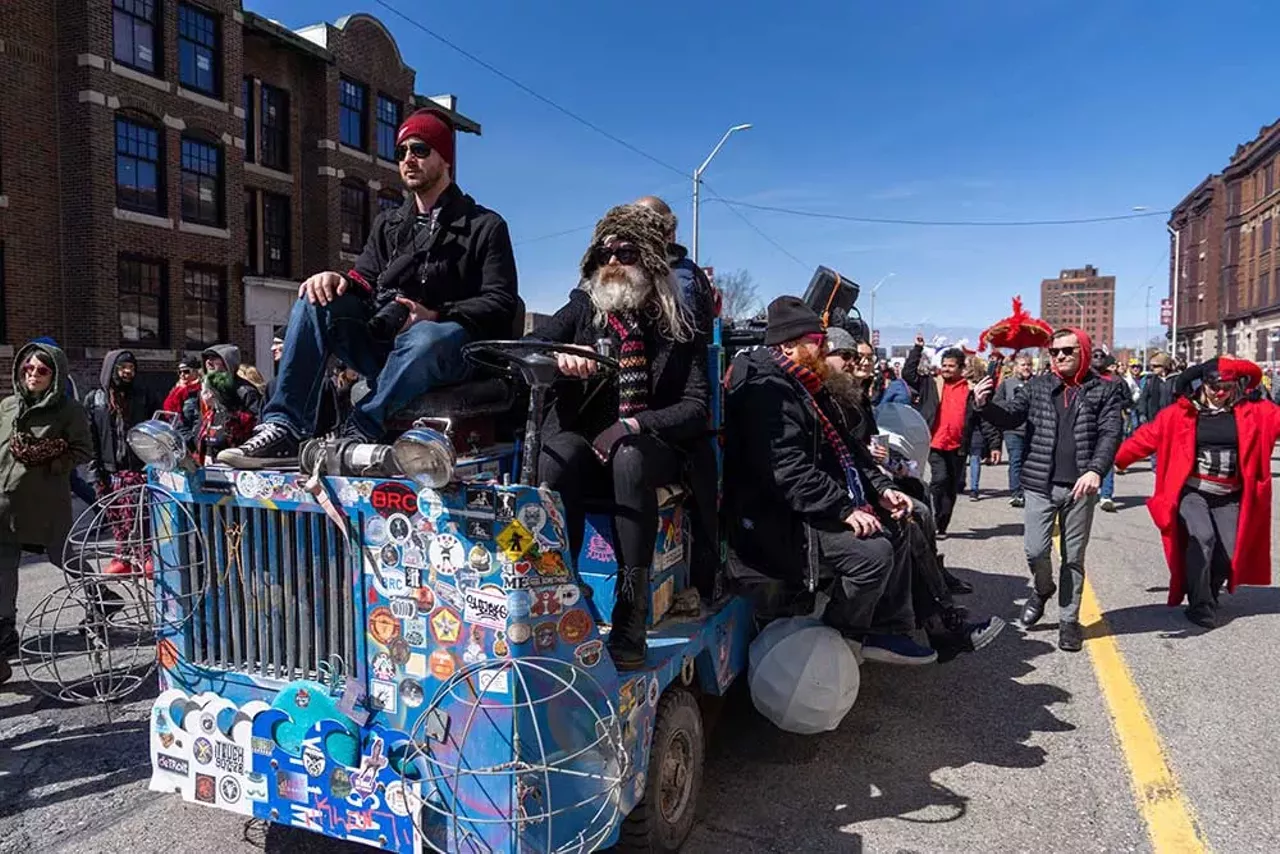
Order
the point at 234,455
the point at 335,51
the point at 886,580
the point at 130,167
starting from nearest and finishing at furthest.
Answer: the point at 234,455, the point at 886,580, the point at 130,167, the point at 335,51

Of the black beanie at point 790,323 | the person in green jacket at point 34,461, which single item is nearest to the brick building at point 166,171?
the person in green jacket at point 34,461

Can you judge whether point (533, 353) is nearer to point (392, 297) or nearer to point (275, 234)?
point (392, 297)

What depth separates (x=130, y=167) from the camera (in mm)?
18781

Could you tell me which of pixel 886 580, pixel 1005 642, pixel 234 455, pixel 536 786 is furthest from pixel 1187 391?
pixel 234 455

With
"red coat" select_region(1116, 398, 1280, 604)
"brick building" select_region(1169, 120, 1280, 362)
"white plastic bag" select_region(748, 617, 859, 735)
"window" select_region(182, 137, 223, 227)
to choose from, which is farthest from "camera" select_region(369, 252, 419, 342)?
"brick building" select_region(1169, 120, 1280, 362)

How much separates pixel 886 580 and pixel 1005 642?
2.64 meters

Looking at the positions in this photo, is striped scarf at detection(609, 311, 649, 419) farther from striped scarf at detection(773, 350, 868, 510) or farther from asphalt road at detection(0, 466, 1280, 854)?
asphalt road at detection(0, 466, 1280, 854)

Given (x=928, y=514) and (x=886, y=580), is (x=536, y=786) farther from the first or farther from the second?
(x=928, y=514)

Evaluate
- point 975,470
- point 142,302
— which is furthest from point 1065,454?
point 142,302

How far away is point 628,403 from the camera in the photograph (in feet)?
10.5

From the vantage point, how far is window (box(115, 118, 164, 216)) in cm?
1852

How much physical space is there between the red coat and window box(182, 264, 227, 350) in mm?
19361

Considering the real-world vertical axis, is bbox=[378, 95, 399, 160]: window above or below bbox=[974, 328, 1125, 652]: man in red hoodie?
above

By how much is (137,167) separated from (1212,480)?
20349 mm
